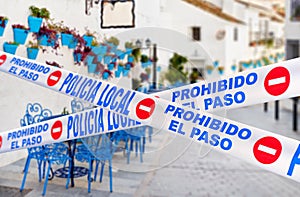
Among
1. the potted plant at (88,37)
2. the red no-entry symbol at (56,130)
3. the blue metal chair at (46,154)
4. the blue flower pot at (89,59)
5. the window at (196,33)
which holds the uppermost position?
the window at (196,33)

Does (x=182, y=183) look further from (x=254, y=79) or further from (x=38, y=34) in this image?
(x=38, y=34)

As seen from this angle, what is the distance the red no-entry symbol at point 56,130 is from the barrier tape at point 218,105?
0.6 inches

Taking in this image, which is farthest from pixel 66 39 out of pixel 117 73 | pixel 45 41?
pixel 117 73

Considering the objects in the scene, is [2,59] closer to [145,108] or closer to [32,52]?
[32,52]

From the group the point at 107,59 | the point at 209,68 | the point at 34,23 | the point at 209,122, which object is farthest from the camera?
the point at 209,68

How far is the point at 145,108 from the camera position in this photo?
8.29 ft

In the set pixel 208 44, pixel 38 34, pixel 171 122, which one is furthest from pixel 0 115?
pixel 208 44

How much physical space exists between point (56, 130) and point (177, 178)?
1584mm

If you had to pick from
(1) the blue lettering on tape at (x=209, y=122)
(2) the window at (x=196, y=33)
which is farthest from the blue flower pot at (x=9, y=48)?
(2) the window at (x=196, y=33)

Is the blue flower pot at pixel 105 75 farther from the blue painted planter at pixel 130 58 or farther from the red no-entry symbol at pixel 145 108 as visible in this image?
the red no-entry symbol at pixel 145 108

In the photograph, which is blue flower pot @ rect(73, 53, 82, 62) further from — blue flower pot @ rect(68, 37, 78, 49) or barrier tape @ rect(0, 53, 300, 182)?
barrier tape @ rect(0, 53, 300, 182)

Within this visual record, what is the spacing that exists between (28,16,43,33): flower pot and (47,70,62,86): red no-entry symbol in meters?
1.37

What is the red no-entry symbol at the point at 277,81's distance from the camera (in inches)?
81.3

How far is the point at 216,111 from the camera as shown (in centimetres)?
251
